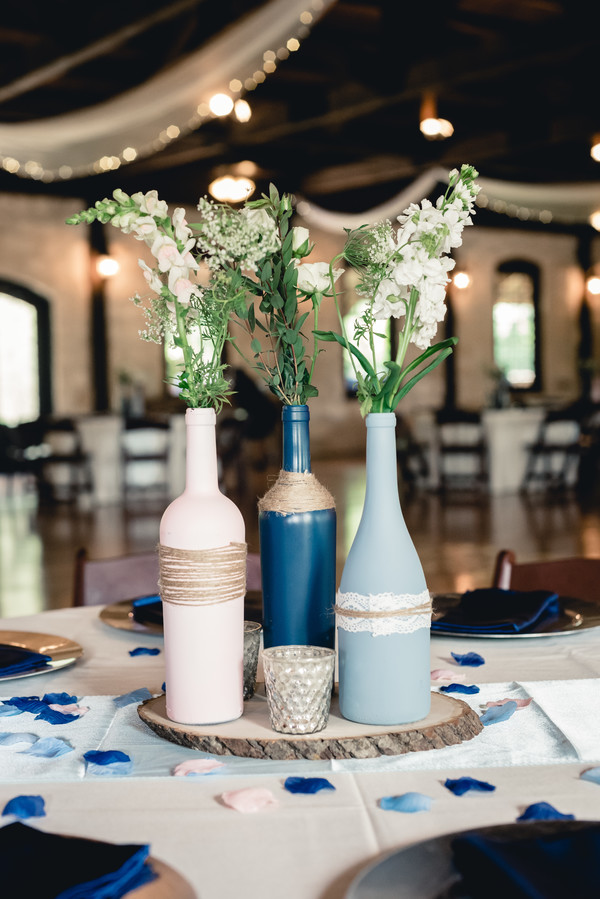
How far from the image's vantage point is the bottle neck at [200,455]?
3.26 feet

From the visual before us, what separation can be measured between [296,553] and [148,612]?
0.61m

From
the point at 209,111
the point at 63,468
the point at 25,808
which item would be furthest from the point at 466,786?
the point at 63,468

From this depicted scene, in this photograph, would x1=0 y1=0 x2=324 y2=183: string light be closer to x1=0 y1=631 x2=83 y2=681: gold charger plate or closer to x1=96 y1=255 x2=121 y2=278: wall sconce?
x1=0 y1=631 x2=83 y2=681: gold charger plate

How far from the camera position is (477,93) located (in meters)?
10.4

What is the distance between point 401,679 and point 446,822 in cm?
19

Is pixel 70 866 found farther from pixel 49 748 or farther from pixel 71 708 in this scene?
pixel 71 708

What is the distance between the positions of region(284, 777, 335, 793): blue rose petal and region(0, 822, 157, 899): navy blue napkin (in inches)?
7.6

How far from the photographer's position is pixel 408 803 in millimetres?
808

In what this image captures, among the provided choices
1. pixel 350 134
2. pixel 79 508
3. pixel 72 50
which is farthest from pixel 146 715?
pixel 350 134

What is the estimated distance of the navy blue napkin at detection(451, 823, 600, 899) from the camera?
612 mm

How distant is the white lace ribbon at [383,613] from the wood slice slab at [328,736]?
0.10 meters

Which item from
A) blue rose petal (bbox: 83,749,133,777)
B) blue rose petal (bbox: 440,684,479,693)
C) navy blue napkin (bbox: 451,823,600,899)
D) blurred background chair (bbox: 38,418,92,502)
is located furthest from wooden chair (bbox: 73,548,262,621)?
blurred background chair (bbox: 38,418,92,502)

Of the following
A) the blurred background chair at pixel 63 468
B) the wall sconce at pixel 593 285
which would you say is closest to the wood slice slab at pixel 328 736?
the blurred background chair at pixel 63 468

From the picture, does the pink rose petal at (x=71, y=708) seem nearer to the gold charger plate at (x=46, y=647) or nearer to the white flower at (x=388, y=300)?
the gold charger plate at (x=46, y=647)
